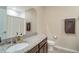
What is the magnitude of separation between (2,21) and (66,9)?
1052 mm

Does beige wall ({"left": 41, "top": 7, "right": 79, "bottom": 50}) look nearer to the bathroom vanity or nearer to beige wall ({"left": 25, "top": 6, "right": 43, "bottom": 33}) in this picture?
beige wall ({"left": 25, "top": 6, "right": 43, "bottom": 33})

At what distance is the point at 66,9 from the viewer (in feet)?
5.15

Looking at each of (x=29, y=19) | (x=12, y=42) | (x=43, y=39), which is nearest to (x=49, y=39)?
(x=43, y=39)

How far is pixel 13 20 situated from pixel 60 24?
79 centimetres

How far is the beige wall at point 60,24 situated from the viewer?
156 cm

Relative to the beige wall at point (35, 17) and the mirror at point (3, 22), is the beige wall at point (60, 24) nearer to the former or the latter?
the beige wall at point (35, 17)

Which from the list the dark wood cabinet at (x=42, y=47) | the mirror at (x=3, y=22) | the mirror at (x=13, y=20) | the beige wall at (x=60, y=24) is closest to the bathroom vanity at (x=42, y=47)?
the dark wood cabinet at (x=42, y=47)

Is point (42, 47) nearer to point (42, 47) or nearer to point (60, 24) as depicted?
point (42, 47)

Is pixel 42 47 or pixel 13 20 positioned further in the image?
pixel 42 47

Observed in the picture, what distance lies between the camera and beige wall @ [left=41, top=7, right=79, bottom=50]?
1.56 metres

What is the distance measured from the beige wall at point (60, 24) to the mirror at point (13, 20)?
0.26m

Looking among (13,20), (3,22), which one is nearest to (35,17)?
(13,20)

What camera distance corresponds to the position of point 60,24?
1.63 m
